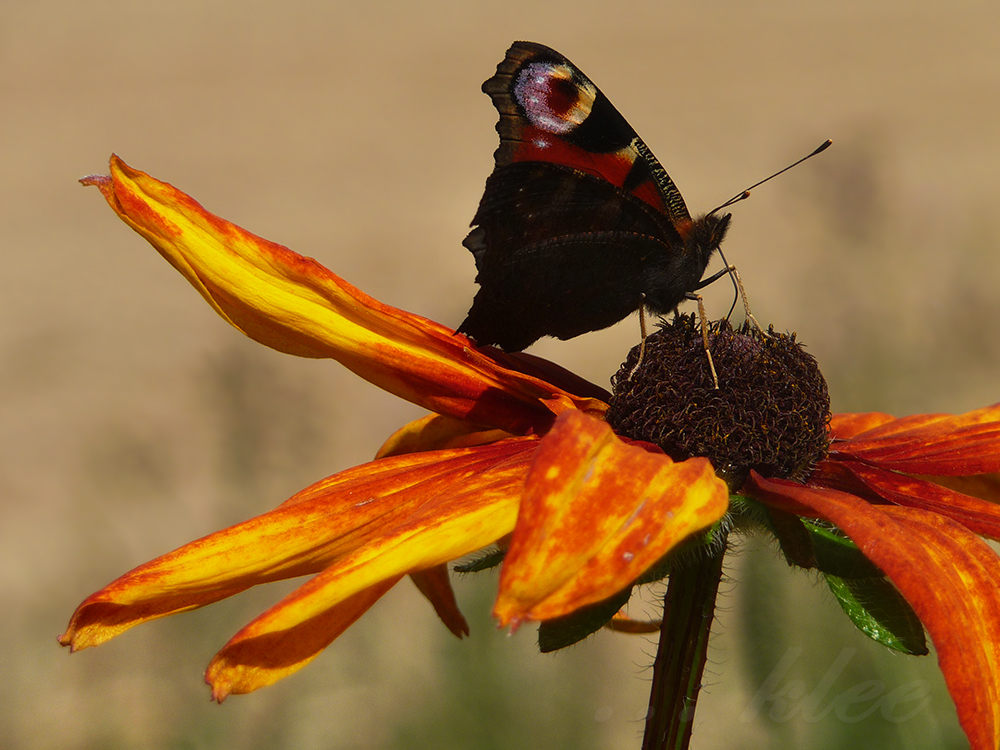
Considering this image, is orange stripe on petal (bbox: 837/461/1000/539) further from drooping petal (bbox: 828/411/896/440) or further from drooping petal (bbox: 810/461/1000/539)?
drooping petal (bbox: 828/411/896/440)

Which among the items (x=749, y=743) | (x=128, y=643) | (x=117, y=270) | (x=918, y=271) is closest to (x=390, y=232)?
(x=117, y=270)

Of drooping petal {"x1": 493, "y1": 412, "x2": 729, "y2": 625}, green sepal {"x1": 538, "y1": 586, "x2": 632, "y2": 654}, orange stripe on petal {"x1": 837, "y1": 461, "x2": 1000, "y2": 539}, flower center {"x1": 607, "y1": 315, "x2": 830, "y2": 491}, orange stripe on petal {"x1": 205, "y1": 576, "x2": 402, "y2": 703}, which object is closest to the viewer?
drooping petal {"x1": 493, "y1": 412, "x2": 729, "y2": 625}

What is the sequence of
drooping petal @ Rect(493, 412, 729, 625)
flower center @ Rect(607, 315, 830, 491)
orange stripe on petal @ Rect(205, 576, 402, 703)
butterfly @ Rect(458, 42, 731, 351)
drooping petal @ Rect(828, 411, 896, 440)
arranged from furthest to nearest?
drooping petal @ Rect(828, 411, 896, 440) → butterfly @ Rect(458, 42, 731, 351) → flower center @ Rect(607, 315, 830, 491) → orange stripe on petal @ Rect(205, 576, 402, 703) → drooping petal @ Rect(493, 412, 729, 625)

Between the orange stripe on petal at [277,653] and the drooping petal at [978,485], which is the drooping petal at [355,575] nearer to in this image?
the orange stripe on petal at [277,653]

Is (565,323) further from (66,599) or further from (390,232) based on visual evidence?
(390,232)

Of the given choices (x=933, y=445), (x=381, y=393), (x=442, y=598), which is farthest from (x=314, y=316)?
(x=381, y=393)

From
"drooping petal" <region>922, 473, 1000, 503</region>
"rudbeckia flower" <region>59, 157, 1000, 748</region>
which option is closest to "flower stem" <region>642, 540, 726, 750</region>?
"rudbeckia flower" <region>59, 157, 1000, 748</region>

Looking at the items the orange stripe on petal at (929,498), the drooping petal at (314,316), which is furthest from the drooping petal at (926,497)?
the drooping petal at (314,316)
